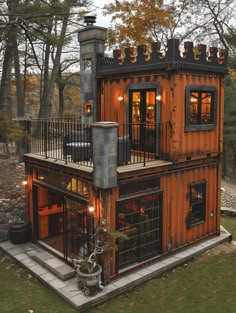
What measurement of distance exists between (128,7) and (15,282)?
17231mm

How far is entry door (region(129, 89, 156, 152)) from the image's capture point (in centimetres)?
1049

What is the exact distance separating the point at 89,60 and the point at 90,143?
12.8ft

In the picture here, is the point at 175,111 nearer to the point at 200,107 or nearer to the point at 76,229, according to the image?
the point at 200,107

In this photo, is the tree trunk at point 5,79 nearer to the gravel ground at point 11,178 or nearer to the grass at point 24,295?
the gravel ground at point 11,178

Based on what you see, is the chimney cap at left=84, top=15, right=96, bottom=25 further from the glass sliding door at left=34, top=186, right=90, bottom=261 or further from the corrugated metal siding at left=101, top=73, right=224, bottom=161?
the glass sliding door at left=34, top=186, right=90, bottom=261

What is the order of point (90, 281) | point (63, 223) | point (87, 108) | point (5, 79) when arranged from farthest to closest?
point (5, 79)
point (87, 108)
point (63, 223)
point (90, 281)

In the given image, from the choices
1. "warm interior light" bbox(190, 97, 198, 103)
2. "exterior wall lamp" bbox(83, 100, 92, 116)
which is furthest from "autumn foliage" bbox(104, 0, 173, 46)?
"warm interior light" bbox(190, 97, 198, 103)

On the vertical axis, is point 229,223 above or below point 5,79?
below

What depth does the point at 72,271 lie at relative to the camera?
926 centimetres

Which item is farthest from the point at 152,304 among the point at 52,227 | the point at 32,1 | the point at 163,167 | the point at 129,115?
the point at 32,1

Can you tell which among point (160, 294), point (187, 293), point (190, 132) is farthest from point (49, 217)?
point (190, 132)

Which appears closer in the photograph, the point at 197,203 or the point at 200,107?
the point at 200,107

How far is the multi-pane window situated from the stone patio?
87 cm

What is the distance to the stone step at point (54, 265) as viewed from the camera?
361 inches
